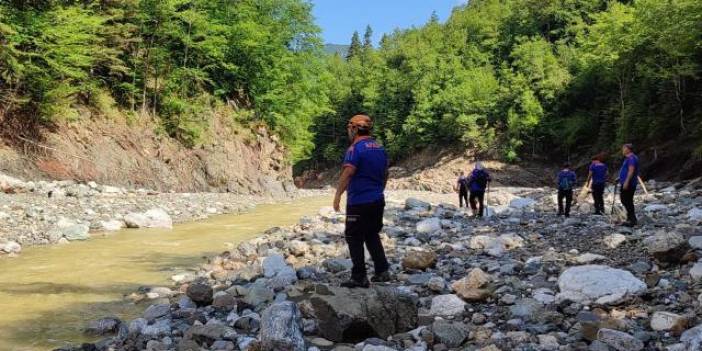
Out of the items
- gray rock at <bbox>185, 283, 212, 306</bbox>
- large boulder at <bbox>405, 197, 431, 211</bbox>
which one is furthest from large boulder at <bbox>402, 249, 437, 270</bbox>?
large boulder at <bbox>405, 197, 431, 211</bbox>

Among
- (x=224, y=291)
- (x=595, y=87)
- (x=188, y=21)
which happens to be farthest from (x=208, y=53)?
(x=595, y=87)

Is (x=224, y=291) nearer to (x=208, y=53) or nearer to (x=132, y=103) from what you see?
(x=132, y=103)

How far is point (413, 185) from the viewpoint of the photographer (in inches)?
2219

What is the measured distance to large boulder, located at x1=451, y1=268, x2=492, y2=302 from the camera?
17.7 feet

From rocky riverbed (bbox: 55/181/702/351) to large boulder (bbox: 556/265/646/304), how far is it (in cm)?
1

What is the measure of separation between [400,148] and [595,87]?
25563mm

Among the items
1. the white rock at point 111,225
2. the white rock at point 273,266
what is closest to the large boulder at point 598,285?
the white rock at point 273,266

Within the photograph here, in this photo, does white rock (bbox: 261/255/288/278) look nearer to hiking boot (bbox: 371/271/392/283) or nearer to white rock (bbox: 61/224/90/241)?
hiking boot (bbox: 371/271/392/283)

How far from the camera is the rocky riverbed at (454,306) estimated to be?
419 centimetres

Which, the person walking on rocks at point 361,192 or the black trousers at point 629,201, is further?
the black trousers at point 629,201

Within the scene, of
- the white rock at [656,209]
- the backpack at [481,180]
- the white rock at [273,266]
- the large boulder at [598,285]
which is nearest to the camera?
the large boulder at [598,285]

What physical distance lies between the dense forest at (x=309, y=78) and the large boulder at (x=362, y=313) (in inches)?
734

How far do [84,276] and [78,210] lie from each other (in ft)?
24.9

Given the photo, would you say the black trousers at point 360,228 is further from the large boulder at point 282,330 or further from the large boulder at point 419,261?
the large boulder at point 419,261
